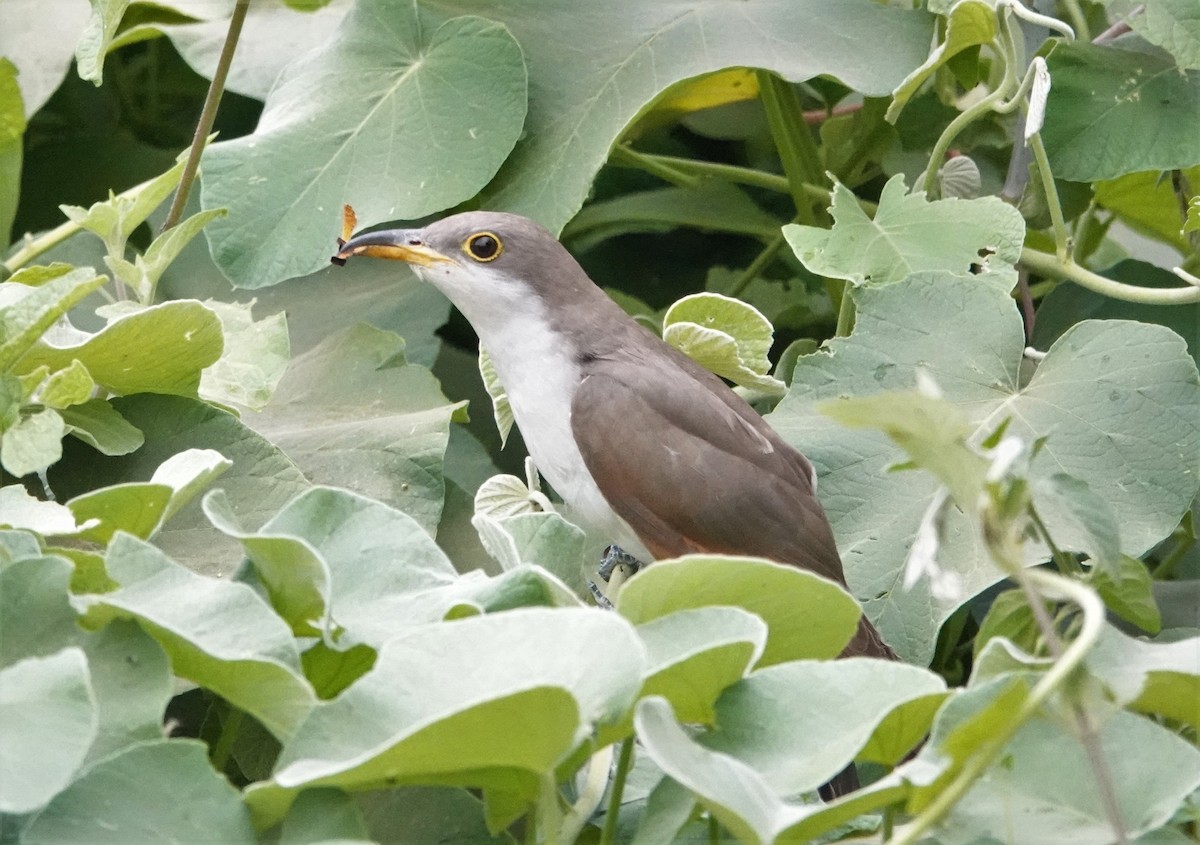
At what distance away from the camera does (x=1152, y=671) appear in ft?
3.51

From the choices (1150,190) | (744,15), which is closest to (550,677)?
(744,15)

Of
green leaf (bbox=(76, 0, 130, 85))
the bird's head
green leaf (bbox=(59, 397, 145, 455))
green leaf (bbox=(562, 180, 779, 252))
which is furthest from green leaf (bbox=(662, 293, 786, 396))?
green leaf (bbox=(76, 0, 130, 85))

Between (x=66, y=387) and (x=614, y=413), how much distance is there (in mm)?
838

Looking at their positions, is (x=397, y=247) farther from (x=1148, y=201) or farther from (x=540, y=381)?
(x=1148, y=201)

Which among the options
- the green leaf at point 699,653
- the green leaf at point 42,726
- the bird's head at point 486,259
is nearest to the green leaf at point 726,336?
the bird's head at point 486,259

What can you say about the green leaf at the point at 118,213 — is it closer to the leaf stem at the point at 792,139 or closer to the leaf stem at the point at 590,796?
the leaf stem at the point at 792,139

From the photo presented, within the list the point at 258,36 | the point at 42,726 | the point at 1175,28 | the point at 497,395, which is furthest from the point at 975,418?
the point at 258,36

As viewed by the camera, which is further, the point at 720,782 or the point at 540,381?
the point at 540,381

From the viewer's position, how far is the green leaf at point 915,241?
2045 mm

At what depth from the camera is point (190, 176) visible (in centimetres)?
217

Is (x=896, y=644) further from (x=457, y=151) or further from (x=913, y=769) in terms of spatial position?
(x=457, y=151)

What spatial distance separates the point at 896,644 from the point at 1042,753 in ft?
2.50

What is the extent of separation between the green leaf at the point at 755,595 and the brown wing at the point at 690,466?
2.57ft

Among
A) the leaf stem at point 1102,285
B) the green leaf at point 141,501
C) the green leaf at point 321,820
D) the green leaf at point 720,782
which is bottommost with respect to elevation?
the leaf stem at point 1102,285
